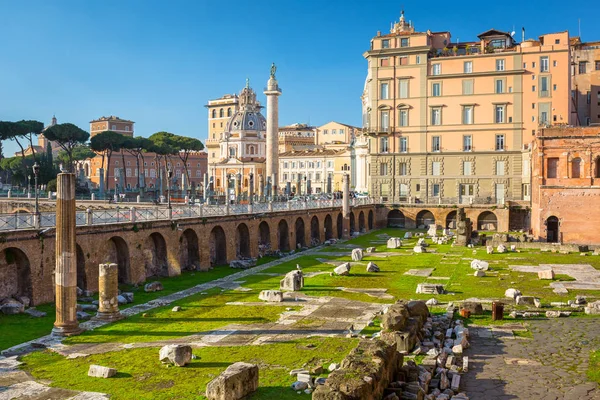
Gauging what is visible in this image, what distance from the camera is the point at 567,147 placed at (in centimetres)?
4250

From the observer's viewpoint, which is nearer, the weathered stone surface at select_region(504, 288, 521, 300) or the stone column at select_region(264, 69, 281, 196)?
the weathered stone surface at select_region(504, 288, 521, 300)

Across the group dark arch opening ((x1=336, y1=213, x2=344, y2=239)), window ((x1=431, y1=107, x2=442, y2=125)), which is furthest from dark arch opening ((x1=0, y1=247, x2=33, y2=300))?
window ((x1=431, y1=107, x2=442, y2=125))

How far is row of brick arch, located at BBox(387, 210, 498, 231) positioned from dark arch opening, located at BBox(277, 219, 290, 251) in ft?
64.8

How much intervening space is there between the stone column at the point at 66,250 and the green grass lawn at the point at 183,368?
2170mm

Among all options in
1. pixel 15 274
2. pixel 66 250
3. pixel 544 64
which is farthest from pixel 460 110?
pixel 66 250

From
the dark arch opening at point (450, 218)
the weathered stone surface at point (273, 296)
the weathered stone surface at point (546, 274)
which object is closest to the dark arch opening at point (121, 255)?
the weathered stone surface at point (273, 296)

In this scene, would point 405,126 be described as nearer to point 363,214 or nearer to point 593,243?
point 363,214

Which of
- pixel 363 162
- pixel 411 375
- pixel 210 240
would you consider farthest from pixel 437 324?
pixel 363 162

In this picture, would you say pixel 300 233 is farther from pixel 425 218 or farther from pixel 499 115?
pixel 499 115

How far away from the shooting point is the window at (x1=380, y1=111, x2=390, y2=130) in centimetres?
5944

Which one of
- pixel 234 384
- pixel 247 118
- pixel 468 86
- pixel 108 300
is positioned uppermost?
pixel 247 118

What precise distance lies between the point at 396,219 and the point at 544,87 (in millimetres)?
16901

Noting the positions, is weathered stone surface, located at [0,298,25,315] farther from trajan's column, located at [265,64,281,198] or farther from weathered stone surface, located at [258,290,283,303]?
trajan's column, located at [265,64,281,198]

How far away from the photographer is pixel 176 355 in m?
14.5
